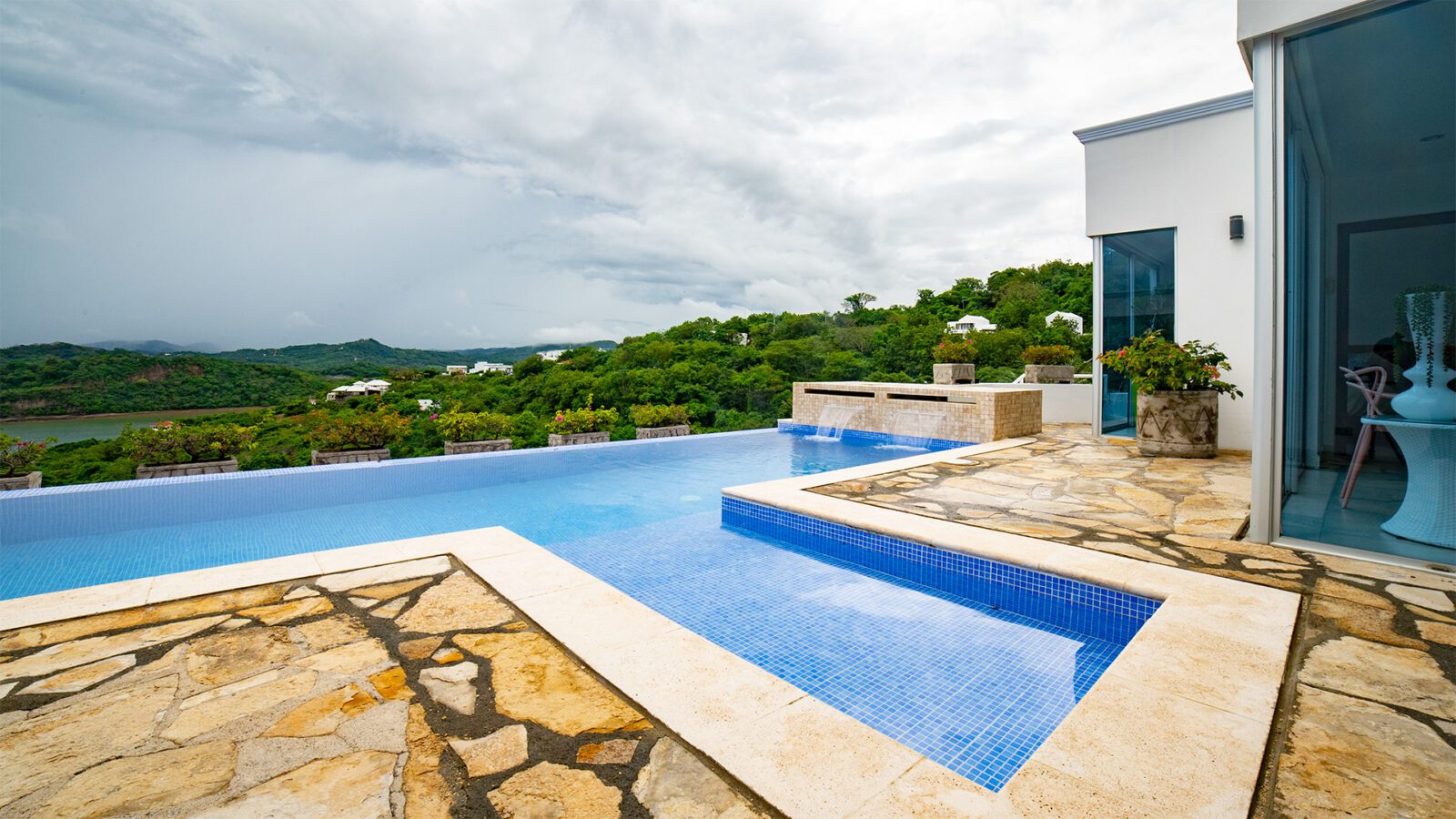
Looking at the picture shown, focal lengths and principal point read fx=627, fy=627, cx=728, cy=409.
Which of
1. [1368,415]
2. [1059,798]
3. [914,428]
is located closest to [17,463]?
[1059,798]

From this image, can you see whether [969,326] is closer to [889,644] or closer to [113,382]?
[889,644]

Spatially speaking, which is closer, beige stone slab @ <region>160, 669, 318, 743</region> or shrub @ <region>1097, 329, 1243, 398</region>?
beige stone slab @ <region>160, 669, 318, 743</region>

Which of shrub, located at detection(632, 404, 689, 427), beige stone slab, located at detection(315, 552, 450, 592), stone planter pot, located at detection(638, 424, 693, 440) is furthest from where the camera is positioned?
shrub, located at detection(632, 404, 689, 427)

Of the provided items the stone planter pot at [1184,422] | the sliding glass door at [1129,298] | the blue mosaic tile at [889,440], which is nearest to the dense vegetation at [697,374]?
the blue mosaic tile at [889,440]

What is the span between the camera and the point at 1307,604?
239 cm

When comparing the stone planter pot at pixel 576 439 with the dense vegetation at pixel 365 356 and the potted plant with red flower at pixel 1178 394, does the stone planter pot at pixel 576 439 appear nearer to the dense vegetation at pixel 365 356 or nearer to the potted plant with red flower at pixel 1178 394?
the potted plant with red flower at pixel 1178 394

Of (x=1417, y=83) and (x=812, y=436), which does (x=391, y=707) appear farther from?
(x=812, y=436)

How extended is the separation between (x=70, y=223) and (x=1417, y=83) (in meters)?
17.9

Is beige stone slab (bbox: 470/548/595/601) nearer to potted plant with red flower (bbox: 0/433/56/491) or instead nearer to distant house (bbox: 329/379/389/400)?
potted plant with red flower (bbox: 0/433/56/491)

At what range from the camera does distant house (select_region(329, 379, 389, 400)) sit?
11.9m

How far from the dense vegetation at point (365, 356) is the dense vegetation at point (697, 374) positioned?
0.68 meters

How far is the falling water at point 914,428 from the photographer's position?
851 centimetres

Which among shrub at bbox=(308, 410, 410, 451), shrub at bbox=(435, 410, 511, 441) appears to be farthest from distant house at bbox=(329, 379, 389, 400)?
shrub at bbox=(435, 410, 511, 441)

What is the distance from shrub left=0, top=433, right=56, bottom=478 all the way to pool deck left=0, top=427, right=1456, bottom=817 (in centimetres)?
510
